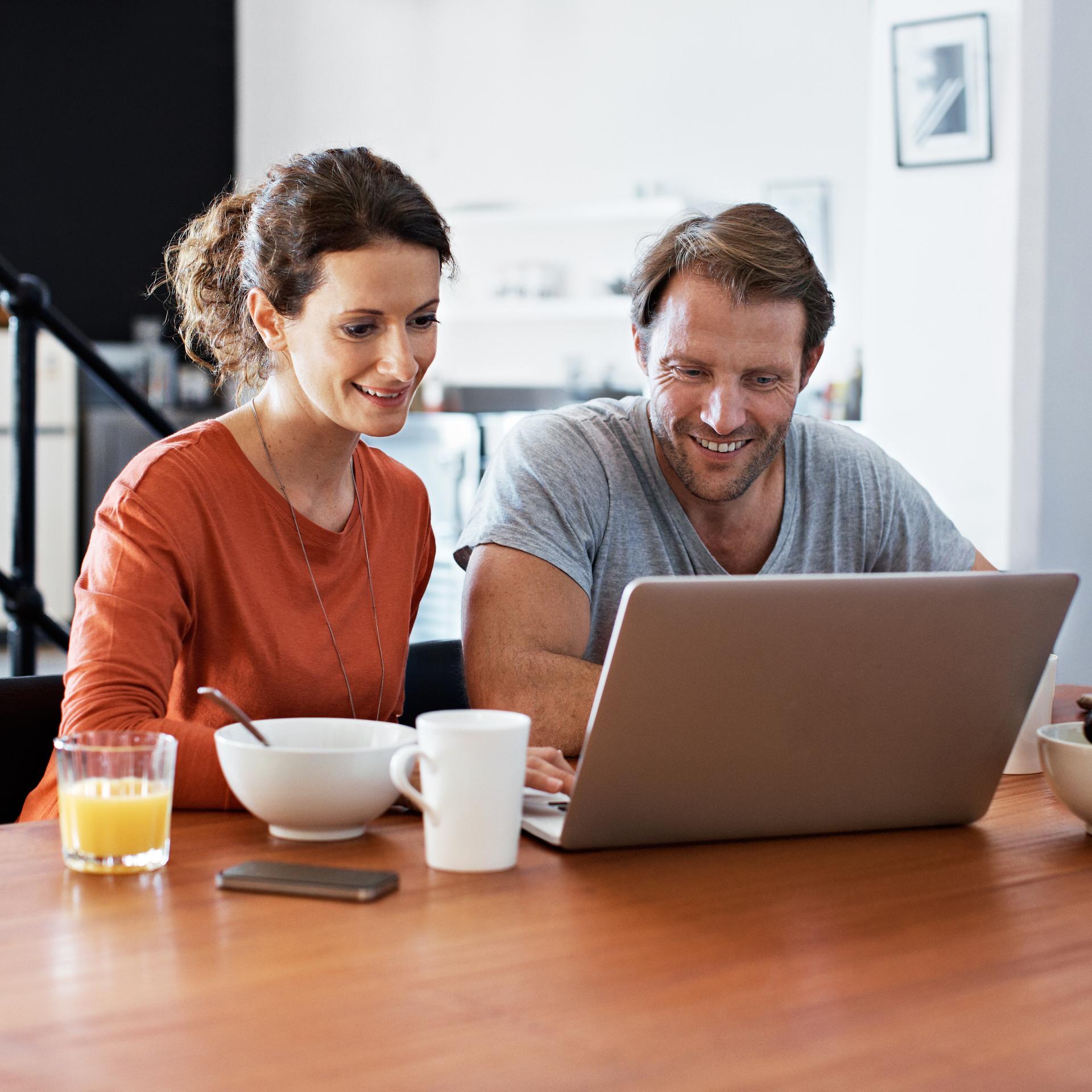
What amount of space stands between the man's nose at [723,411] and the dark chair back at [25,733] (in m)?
0.80

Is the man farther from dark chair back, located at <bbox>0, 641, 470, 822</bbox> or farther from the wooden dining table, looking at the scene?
the wooden dining table

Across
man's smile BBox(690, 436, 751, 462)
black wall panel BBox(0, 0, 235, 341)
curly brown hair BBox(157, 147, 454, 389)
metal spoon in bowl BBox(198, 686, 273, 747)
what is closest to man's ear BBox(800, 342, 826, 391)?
man's smile BBox(690, 436, 751, 462)

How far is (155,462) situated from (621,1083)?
0.97 m

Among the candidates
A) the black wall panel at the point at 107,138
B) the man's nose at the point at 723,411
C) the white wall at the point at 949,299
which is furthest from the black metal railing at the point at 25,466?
the black wall panel at the point at 107,138

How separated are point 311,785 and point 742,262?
0.93 meters

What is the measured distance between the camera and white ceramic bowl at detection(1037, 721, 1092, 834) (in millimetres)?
1093

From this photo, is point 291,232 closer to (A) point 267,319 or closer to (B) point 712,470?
(A) point 267,319

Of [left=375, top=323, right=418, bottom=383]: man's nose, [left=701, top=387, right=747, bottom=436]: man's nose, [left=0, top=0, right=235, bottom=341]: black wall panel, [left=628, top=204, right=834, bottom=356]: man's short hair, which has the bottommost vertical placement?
[left=701, top=387, right=747, bottom=436]: man's nose

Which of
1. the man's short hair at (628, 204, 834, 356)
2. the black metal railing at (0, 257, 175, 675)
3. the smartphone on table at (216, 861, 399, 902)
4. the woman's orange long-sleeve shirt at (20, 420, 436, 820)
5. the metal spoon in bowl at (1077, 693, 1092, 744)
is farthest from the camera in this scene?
the black metal railing at (0, 257, 175, 675)

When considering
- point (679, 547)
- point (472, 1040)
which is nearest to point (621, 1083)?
point (472, 1040)

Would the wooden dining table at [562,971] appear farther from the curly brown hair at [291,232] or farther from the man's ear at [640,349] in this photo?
the man's ear at [640,349]

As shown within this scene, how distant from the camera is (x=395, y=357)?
1485 mm

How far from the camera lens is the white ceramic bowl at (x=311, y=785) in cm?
101

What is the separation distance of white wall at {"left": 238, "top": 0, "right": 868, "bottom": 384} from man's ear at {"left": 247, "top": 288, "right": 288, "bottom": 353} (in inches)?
168
